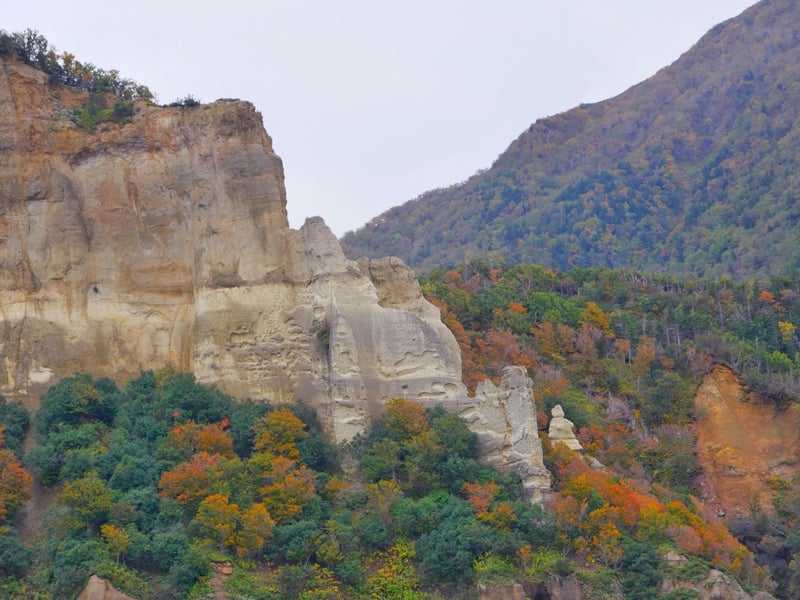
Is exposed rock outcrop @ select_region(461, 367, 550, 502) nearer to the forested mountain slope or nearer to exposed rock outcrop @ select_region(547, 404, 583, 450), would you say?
exposed rock outcrop @ select_region(547, 404, 583, 450)

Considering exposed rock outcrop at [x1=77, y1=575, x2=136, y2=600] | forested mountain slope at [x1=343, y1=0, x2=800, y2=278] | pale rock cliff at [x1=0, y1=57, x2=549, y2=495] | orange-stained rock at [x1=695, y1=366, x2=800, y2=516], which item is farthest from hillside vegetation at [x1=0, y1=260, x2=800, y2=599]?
forested mountain slope at [x1=343, y1=0, x2=800, y2=278]

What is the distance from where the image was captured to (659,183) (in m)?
98.1

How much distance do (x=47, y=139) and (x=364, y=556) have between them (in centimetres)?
1603

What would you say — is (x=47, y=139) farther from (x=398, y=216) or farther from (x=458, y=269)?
(x=398, y=216)

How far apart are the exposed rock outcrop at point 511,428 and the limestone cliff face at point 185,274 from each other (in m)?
1.16

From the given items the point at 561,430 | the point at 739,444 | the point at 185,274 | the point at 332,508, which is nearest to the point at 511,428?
the point at 561,430

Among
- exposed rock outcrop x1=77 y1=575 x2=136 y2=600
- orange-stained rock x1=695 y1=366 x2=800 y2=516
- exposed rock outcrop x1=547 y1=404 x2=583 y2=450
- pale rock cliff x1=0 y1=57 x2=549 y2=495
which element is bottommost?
orange-stained rock x1=695 y1=366 x2=800 y2=516

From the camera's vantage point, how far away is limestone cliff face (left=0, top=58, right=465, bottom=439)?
39688 mm

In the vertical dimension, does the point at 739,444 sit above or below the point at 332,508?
below

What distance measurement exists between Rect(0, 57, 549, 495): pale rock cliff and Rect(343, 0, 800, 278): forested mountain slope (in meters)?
37.7

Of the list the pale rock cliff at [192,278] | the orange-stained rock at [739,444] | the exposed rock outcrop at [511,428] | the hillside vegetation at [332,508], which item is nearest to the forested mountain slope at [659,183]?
the orange-stained rock at [739,444]

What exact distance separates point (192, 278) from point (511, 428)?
412 inches

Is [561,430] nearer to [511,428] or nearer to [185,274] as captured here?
[511,428]

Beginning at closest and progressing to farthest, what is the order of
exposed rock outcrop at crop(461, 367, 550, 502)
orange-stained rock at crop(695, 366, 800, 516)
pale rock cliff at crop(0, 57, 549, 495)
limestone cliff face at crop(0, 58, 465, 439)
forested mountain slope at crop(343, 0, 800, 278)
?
1. exposed rock outcrop at crop(461, 367, 550, 502)
2. pale rock cliff at crop(0, 57, 549, 495)
3. limestone cliff face at crop(0, 58, 465, 439)
4. orange-stained rock at crop(695, 366, 800, 516)
5. forested mountain slope at crop(343, 0, 800, 278)
